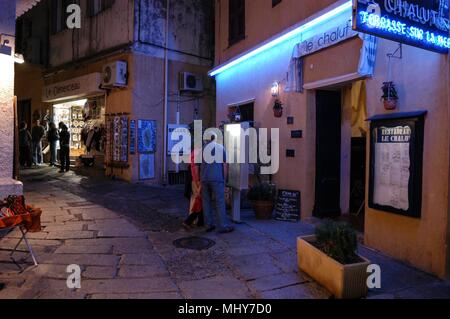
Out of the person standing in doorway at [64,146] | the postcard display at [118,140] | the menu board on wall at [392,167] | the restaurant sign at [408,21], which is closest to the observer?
the restaurant sign at [408,21]

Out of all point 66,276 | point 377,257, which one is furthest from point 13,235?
point 377,257

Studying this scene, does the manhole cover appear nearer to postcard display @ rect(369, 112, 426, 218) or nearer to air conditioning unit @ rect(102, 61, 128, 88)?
postcard display @ rect(369, 112, 426, 218)

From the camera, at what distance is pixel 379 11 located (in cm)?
438

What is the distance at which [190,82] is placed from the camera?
45.5 ft

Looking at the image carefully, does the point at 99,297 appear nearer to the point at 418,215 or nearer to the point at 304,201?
the point at 418,215

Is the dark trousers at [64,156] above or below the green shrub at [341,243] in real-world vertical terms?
above

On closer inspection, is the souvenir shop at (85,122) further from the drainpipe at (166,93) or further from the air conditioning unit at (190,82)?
the air conditioning unit at (190,82)

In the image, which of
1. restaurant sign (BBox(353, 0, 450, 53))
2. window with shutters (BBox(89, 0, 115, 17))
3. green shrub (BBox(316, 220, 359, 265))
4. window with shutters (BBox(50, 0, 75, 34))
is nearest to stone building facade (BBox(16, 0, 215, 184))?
window with shutters (BBox(89, 0, 115, 17))

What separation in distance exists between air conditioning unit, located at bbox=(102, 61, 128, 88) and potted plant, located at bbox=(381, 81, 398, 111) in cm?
929

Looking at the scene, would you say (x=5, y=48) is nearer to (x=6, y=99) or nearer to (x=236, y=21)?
(x=6, y=99)

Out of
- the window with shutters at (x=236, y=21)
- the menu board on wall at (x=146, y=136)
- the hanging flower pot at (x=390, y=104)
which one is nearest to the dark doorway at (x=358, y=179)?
the hanging flower pot at (x=390, y=104)

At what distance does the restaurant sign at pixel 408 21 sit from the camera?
431 centimetres

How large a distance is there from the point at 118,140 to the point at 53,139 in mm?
5236
